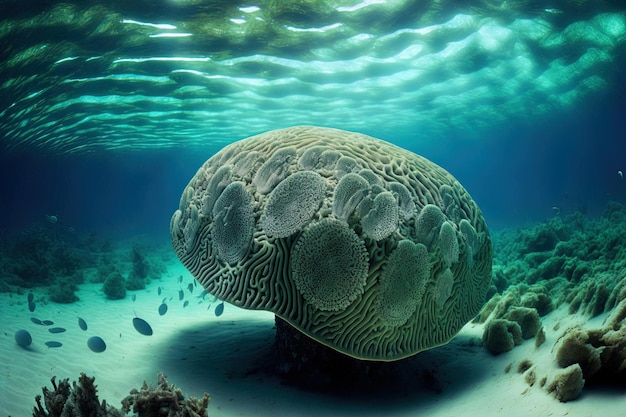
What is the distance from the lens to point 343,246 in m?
4.18

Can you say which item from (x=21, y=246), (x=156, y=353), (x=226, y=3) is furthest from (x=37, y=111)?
(x=156, y=353)

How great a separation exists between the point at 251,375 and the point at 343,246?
2.48 m

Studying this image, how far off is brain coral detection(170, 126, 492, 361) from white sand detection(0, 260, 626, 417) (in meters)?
0.75

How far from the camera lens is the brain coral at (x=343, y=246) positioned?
412cm

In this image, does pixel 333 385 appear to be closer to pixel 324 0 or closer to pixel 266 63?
pixel 324 0

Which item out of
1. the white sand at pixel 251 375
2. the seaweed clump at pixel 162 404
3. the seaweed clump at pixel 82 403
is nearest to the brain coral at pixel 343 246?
the white sand at pixel 251 375

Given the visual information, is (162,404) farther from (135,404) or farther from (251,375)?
(251,375)

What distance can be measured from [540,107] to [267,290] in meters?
35.5

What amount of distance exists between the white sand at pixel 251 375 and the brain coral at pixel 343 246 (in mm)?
751

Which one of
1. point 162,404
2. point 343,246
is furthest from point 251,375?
point 343,246

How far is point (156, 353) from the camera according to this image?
18.6ft

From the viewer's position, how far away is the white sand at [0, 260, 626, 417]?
3758 millimetres

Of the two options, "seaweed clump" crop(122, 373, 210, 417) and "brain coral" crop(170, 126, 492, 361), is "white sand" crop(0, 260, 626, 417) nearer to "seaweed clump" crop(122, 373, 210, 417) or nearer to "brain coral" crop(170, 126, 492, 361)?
"brain coral" crop(170, 126, 492, 361)

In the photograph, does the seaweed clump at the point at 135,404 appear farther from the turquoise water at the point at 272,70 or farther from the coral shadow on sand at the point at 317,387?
the turquoise water at the point at 272,70
